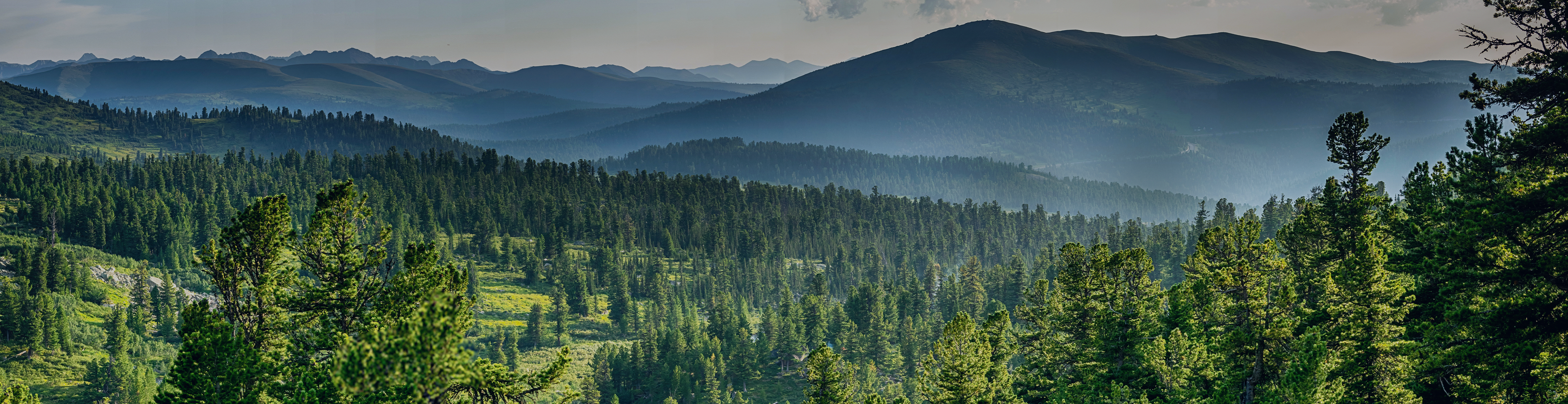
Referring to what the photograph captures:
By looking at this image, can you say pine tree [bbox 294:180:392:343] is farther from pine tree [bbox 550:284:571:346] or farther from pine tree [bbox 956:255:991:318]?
pine tree [bbox 550:284:571:346]

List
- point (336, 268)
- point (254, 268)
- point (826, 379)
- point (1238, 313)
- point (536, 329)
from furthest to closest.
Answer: point (536, 329) < point (826, 379) < point (1238, 313) < point (336, 268) < point (254, 268)

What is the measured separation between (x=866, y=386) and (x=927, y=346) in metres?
11.9

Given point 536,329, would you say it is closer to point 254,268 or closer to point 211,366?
point 254,268

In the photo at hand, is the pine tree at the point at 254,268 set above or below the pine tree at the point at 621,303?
above

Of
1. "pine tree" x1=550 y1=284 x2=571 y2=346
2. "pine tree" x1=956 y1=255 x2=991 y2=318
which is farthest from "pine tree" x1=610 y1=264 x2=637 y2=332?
"pine tree" x1=956 y1=255 x2=991 y2=318

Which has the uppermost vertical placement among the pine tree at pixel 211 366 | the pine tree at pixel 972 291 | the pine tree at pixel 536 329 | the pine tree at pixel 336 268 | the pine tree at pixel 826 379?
the pine tree at pixel 336 268

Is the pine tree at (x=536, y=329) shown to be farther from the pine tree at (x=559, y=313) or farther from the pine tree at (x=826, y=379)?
the pine tree at (x=826, y=379)

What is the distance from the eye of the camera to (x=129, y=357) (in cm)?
11794

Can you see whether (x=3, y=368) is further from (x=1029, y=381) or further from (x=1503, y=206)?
(x=1503, y=206)

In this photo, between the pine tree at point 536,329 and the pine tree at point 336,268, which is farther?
the pine tree at point 536,329

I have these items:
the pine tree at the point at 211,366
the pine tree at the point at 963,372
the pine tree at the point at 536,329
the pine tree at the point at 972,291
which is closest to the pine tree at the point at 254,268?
the pine tree at the point at 211,366

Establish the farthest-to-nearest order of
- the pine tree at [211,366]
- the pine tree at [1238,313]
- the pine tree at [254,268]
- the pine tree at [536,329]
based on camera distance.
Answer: the pine tree at [536,329] < the pine tree at [1238,313] < the pine tree at [254,268] < the pine tree at [211,366]

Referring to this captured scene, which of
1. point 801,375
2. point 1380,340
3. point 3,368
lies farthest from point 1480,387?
point 3,368

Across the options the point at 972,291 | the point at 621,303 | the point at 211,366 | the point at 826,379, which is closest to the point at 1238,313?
the point at 826,379
